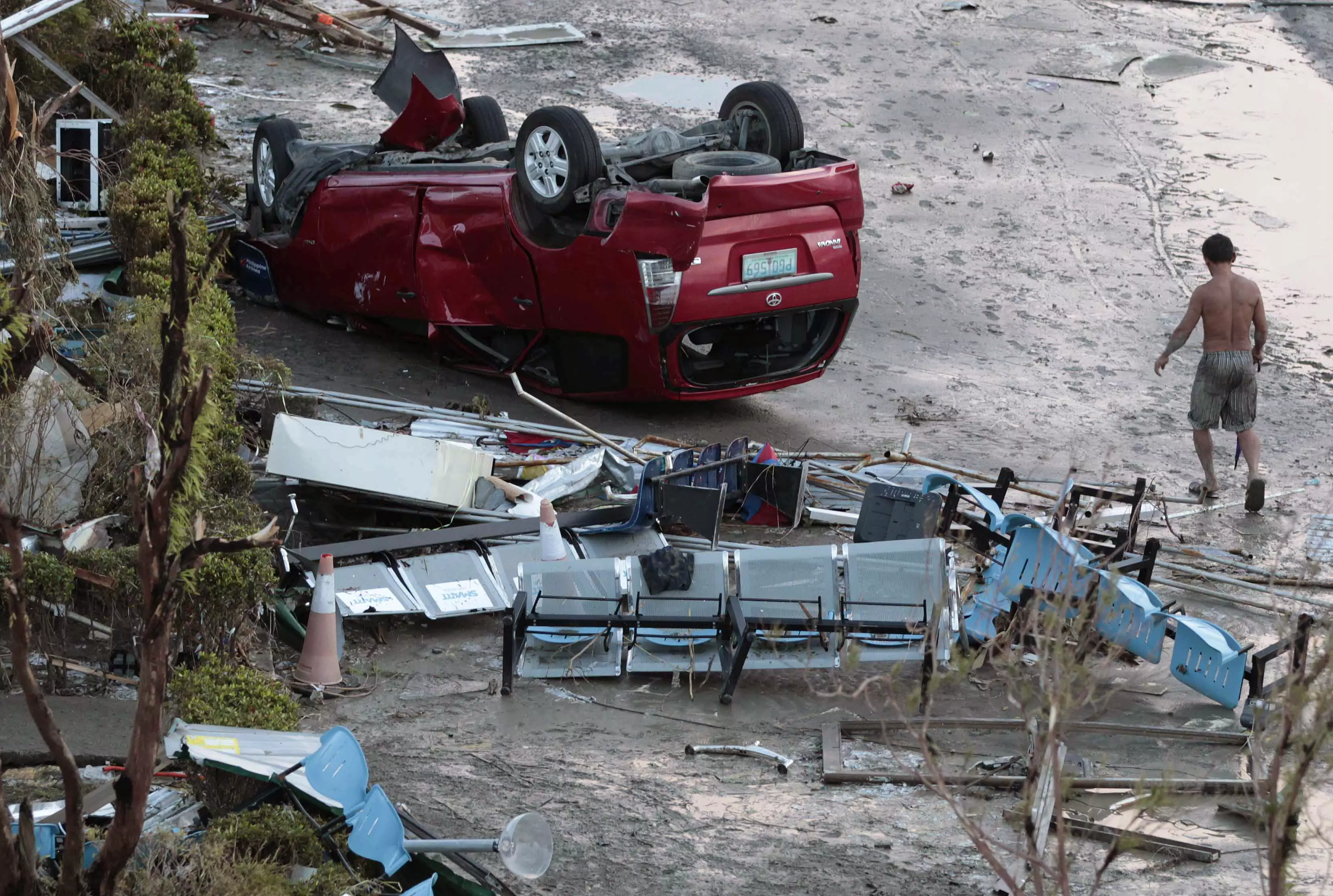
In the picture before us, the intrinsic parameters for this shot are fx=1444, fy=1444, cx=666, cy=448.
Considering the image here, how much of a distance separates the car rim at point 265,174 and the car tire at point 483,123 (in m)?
1.60

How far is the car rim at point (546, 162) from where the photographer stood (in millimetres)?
10023

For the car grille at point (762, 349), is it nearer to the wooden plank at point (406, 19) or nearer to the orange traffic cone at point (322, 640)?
the orange traffic cone at point (322, 640)

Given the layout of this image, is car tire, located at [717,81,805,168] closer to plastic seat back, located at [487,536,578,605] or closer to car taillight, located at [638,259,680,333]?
car taillight, located at [638,259,680,333]

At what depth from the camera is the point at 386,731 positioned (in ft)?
21.7

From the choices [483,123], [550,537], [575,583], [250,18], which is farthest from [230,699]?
[250,18]

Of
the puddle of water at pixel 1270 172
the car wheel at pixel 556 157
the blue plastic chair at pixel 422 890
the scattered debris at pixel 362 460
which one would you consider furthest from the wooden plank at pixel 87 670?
the puddle of water at pixel 1270 172

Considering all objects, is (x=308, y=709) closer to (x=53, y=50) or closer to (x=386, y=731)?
(x=386, y=731)

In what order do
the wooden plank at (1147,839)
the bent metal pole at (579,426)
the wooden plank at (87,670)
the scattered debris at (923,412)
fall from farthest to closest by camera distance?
the scattered debris at (923,412) < the bent metal pole at (579,426) < the wooden plank at (87,670) < the wooden plank at (1147,839)

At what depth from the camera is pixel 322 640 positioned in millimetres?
7039

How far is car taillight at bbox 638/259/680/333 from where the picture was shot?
964 cm

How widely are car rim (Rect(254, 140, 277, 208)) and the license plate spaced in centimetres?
450

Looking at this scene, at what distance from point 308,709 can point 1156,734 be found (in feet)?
12.9

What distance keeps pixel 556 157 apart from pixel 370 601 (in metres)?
3.85

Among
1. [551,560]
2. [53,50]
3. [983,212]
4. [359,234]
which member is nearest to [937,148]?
[983,212]
